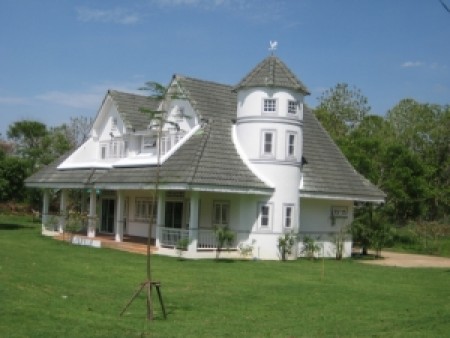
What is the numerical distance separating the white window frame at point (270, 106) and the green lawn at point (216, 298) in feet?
22.2

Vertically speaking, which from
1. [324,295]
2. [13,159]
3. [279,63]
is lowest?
[324,295]

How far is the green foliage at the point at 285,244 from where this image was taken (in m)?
27.5

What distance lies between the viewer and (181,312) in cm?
1341

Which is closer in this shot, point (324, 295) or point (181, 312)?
point (181, 312)

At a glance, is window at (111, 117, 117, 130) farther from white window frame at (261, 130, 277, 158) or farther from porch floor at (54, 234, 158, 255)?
white window frame at (261, 130, 277, 158)

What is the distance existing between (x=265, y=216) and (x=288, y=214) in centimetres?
109

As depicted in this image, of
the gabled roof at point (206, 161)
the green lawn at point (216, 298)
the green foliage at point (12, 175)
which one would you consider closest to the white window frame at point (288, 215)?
the gabled roof at point (206, 161)

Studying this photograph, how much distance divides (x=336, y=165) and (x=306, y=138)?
2039mm

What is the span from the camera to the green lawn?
1148 cm

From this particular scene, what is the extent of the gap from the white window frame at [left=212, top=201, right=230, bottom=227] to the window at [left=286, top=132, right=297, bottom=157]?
3583 millimetres

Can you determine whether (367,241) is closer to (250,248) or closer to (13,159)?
(250,248)

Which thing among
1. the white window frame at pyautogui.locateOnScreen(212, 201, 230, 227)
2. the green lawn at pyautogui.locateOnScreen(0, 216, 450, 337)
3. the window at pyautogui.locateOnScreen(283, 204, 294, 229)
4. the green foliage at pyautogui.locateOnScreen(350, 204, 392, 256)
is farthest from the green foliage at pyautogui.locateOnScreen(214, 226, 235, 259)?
the green foliage at pyautogui.locateOnScreen(350, 204, 392, 256)

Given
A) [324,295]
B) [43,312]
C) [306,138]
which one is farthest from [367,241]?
[43,312]

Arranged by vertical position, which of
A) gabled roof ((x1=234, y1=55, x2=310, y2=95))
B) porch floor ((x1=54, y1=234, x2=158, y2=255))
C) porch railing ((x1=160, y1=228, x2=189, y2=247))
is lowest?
porch floor ((x1=54, y1=234, x2=158, y2=255))
